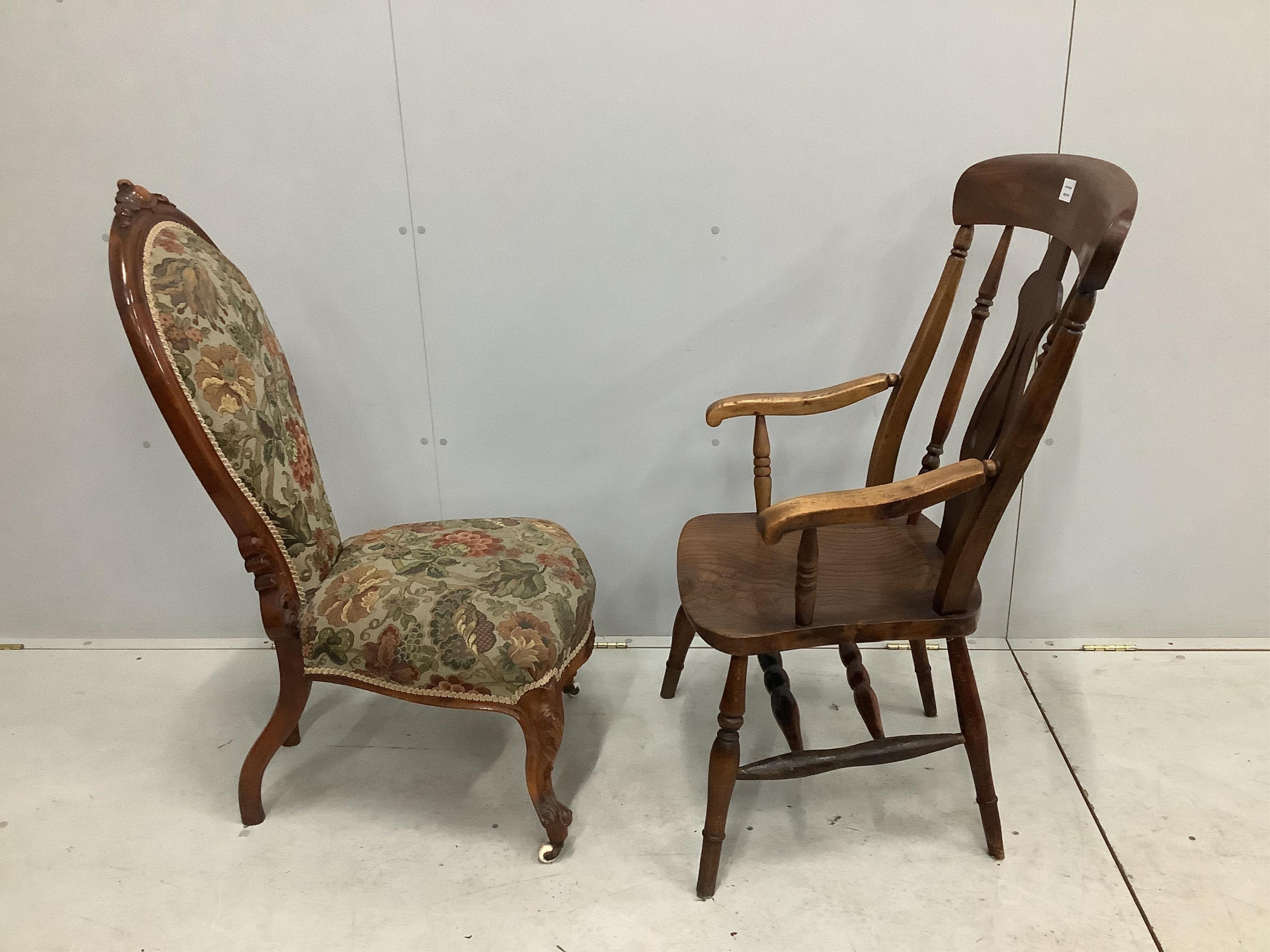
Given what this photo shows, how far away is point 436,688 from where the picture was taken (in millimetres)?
1407

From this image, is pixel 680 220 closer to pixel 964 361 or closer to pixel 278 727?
pixel 964 361

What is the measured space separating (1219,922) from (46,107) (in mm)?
2501

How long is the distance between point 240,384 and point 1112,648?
6.14 feet

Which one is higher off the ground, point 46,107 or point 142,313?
point 46,107

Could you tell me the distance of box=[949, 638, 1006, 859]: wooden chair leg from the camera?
1384 mm

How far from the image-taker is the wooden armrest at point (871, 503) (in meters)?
1.17

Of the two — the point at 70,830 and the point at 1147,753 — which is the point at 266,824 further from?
the point at 1147,753

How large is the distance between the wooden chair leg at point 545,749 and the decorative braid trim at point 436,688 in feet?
0.03

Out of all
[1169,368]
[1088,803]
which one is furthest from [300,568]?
[1169,368]

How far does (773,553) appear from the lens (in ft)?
4.99

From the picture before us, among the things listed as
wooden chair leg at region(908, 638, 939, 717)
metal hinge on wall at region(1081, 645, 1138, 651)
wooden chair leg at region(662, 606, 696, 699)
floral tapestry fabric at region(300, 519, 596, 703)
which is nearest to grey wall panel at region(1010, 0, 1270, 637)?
metal hinge on wall at region(1081, 645, 1138, 651)

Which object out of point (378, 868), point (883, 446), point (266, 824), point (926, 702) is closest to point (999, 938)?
point (926, 702)

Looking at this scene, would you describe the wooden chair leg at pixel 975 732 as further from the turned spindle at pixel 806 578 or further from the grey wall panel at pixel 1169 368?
the grey wall panel at pixel 1169 368

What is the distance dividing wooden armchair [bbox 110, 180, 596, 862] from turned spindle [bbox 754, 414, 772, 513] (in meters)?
0.35
